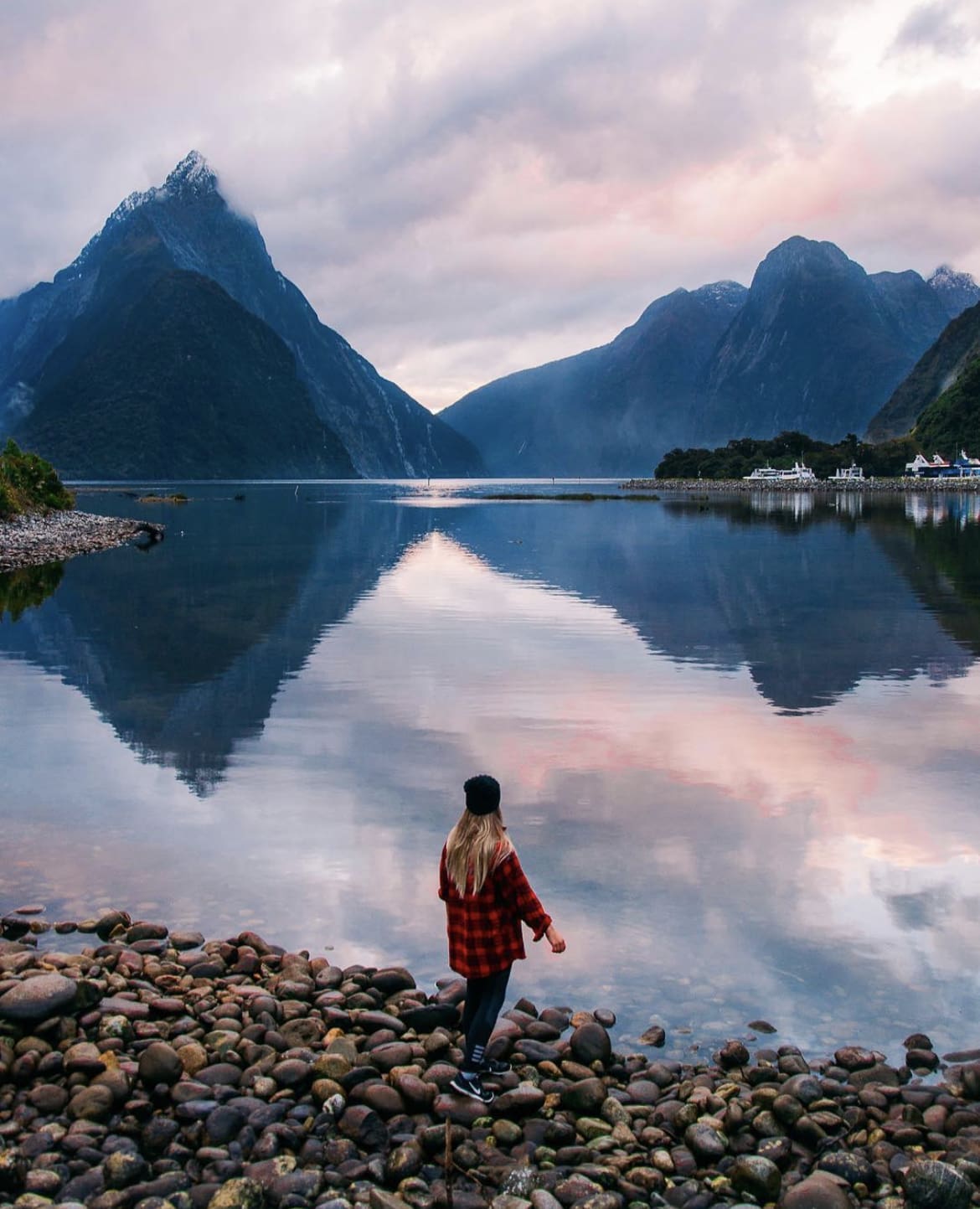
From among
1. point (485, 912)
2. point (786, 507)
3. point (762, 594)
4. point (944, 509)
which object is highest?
point (786, 507)

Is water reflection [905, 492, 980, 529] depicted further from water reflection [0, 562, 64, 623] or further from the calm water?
water reflection [0, 562, 64, 623]

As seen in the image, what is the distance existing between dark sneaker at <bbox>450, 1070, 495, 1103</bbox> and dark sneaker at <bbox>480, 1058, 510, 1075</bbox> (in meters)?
0.16

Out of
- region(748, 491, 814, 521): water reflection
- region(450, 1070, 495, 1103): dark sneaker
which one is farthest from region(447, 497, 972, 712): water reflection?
region(748, 491, 814, 521): water reflection

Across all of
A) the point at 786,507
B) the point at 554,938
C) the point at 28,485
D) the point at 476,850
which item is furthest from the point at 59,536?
the point at 786,507

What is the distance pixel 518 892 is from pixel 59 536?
2596 inches

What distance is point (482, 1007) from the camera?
300 inches

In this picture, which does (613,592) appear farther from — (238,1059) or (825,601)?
(238,1059)

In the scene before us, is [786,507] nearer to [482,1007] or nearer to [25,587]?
[25,587]

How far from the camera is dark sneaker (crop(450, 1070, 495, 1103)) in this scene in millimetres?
7234

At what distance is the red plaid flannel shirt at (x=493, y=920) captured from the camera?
7.65 meters

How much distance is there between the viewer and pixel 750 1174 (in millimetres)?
6352

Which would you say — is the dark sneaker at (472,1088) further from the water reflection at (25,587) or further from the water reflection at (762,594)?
the water reflection at (25,587)

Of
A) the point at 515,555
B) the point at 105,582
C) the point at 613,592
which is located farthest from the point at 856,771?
the point at 515,555

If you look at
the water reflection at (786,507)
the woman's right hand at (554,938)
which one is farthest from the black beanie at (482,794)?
the water reflection at (786,507)
